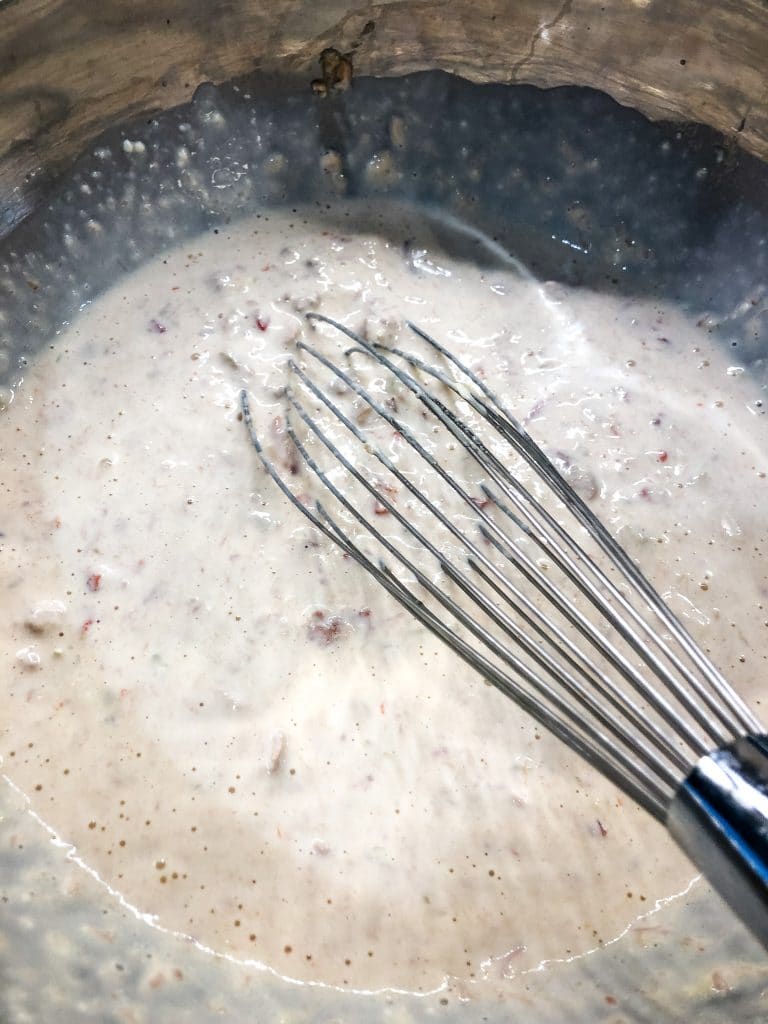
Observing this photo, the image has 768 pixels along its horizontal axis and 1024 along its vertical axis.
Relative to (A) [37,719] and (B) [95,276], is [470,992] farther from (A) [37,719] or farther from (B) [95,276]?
(B) [95,276]

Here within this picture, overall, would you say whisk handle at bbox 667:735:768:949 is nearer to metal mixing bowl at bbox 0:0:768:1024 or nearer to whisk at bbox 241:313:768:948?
whisk at bbox 241:313:768:948

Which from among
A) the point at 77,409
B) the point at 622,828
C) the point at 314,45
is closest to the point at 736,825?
the point at 622,828

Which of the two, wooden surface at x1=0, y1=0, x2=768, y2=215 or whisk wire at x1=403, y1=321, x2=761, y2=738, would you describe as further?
wooden surface at x1=0, y1=0, x2=768, y2=215

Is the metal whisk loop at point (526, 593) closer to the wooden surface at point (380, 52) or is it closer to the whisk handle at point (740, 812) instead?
the whisk handle at point (740, 812)

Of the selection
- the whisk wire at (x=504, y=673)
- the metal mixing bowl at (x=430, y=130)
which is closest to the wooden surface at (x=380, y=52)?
the metal mixing bowl at (x=430, y=130)

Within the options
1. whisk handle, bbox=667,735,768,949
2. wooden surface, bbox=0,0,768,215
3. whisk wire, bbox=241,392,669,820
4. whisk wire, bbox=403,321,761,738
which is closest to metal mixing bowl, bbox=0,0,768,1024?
wooden surface, bbox=0,0,768,215

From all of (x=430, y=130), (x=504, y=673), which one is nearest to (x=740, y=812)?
(x=504, y=673)
